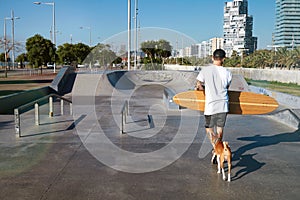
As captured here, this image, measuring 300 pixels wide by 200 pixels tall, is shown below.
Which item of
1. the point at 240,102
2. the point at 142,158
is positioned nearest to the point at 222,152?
the point at 240,102

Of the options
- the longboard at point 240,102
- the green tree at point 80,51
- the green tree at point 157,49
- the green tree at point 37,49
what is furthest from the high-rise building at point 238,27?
the longboard at point 240,102

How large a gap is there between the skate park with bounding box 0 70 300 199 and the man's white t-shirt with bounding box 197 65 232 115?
100 cm

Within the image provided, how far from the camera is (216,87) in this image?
4.44m

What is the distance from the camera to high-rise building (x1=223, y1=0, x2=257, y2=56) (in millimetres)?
110613

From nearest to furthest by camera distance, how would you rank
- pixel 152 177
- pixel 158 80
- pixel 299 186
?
pixel 299 186 < pixel 152 177 < pixel 158 80

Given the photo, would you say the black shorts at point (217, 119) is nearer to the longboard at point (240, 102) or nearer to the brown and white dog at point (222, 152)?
the brown and white dog at point (222, 152)

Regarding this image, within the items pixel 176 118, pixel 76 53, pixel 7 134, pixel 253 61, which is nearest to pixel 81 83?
pixel 176 118

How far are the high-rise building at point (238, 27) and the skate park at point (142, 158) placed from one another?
4143 inches

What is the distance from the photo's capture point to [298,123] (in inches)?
313

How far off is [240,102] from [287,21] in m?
99.9

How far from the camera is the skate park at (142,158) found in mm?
3909

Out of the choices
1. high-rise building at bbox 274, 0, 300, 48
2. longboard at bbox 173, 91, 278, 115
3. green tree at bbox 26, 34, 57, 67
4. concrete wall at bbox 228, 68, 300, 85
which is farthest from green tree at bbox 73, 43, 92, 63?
high-rise building at bbox 274, 0, 300, 48

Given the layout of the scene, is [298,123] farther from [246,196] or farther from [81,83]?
[81,83]

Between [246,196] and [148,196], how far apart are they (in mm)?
1211
